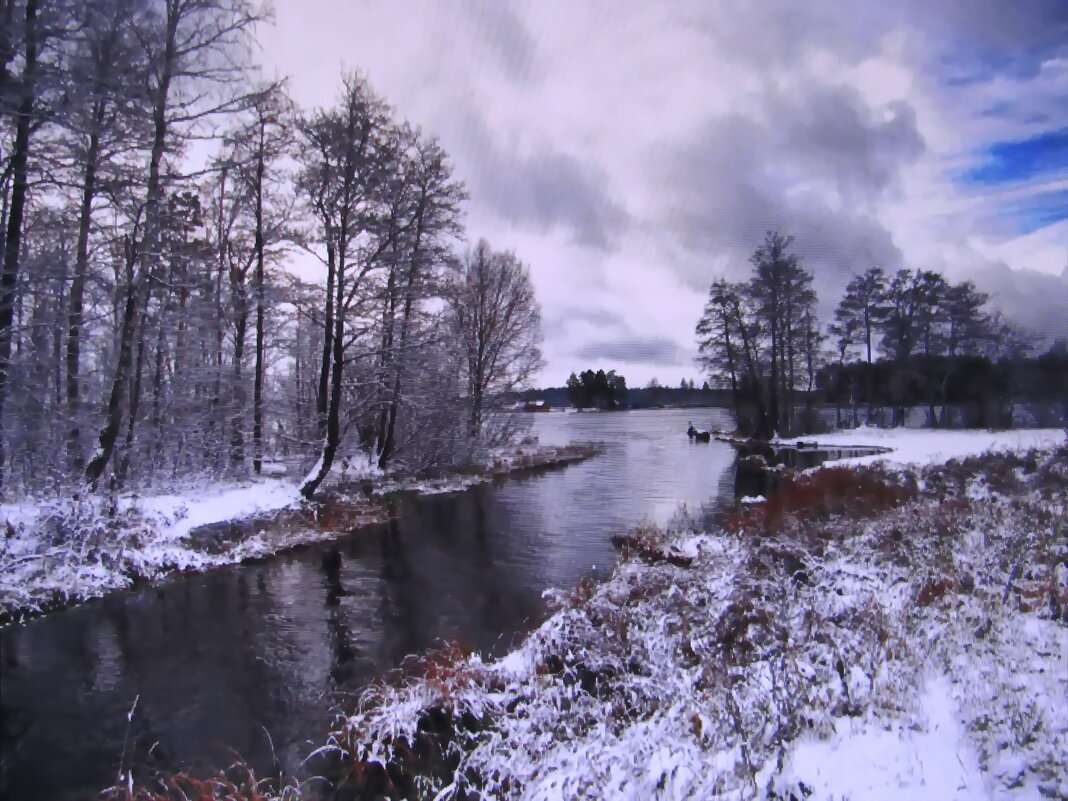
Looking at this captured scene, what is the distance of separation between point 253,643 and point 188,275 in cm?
1200

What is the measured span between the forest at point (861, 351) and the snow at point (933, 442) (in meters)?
4.91

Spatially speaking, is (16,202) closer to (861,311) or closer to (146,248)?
(146,248)

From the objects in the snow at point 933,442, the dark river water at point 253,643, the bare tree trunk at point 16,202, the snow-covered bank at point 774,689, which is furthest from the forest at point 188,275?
the snow at point 933,442

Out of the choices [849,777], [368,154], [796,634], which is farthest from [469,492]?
[849,777]

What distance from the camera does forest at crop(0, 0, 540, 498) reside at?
1044cm

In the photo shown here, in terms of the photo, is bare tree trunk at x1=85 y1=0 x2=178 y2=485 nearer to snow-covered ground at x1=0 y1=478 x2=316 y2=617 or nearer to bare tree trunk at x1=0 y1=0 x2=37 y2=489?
snow-covered ground at x1=0 y1=478 x2=316 y2=617

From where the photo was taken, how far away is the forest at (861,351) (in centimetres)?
4034

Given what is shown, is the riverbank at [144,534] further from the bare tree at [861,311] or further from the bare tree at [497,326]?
the bare tree at [861,311]

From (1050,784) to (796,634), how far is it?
9.70 feet

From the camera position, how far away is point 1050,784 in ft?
11.3

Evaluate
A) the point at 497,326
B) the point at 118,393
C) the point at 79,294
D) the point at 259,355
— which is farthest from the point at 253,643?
the point at 497,326

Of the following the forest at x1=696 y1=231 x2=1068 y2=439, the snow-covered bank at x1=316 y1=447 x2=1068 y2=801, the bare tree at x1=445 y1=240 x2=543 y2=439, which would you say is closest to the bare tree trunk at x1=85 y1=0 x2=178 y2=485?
the snow-covered bank at x1=316 y1=447 x2=1068 y2=801

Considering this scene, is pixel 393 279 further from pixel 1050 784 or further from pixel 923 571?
pixel 1050 784

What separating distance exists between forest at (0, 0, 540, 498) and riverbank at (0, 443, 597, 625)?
136 centimetres
